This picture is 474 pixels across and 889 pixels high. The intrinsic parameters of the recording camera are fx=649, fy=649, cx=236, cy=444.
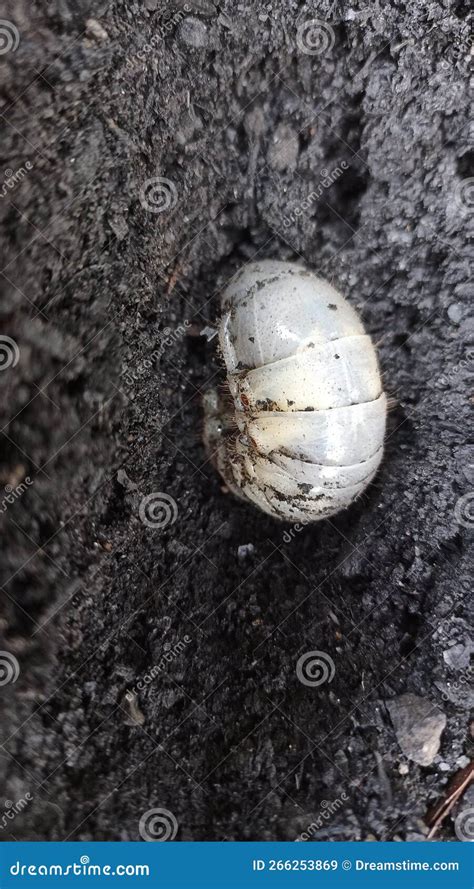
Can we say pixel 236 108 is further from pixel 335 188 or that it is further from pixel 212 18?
pixel 335 188

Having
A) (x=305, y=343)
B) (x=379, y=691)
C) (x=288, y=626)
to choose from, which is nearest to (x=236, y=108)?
(x=305, y=343)

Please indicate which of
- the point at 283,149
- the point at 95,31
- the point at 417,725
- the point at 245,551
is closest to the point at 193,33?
the point at 95,31

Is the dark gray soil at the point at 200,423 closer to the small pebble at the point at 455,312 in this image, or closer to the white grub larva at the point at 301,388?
the small pebble at the point at 455,312

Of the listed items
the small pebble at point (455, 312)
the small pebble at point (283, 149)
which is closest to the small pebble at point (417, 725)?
the small pebble at point (455, 312)

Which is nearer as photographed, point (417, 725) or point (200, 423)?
point (417, 725)

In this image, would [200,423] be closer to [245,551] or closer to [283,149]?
[245,551]

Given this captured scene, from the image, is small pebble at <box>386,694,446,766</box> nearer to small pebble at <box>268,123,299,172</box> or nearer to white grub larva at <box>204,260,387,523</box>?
white grub larva at <box>204,260,387,523</box>

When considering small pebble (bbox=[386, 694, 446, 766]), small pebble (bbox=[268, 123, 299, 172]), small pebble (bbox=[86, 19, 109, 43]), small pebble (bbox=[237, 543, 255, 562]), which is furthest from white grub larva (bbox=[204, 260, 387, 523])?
small pebble (bbox=[86, 19, 109, 43])
